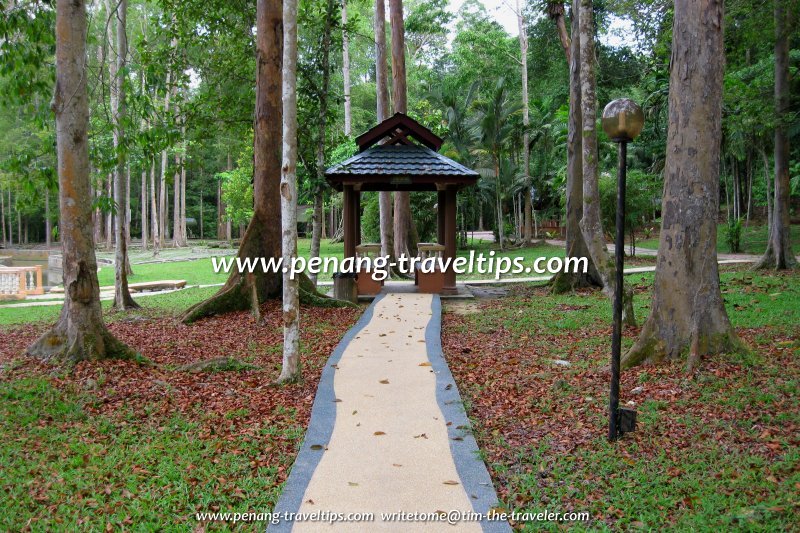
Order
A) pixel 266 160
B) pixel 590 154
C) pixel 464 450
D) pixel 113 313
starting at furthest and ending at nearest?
pixel 113 313
pixel 266 160
pixel 590 154
pixel 464 450

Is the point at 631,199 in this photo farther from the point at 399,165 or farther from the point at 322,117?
the point at 322,117

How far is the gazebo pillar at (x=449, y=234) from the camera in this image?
44.8ft

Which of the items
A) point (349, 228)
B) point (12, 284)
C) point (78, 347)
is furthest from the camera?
point (12, 284)

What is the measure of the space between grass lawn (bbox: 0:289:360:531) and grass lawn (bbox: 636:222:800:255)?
20155mm

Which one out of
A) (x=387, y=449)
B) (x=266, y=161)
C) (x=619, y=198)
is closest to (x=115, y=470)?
(x=387, y=449)

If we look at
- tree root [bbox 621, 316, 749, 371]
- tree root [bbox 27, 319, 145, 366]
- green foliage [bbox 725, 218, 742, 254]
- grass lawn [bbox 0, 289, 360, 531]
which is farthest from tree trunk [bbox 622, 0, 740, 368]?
green foliage [bbox 725, 218, 742, 254]

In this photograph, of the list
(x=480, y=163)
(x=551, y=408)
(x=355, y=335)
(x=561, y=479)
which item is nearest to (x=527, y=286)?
(x=355, y=335)

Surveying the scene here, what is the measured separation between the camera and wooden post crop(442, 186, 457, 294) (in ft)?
44.8

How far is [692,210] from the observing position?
20.4 ft

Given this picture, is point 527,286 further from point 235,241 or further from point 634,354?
point 235,241

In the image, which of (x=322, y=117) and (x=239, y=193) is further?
(x=239, y=193)

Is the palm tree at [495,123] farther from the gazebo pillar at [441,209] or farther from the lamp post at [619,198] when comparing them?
the lamp post at [619,198]

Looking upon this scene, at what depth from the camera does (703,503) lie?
3619mm

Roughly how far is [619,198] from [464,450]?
2189 millimetres
